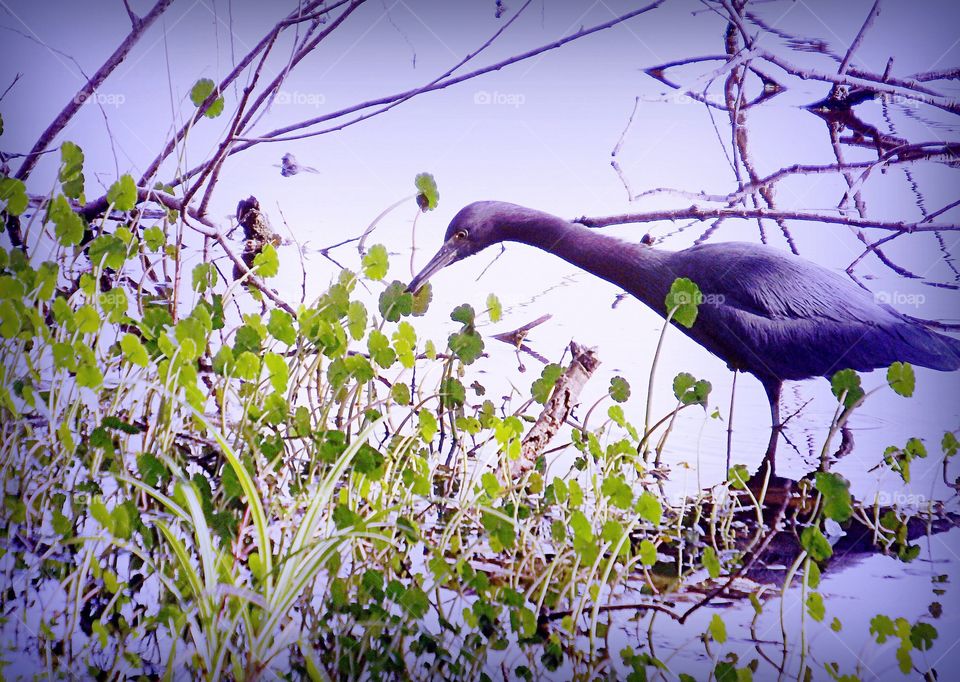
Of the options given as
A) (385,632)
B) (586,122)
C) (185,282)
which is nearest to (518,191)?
(586,122)

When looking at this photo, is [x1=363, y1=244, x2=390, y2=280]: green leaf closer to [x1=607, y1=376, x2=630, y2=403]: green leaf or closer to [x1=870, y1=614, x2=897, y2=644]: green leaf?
[x1=607, y1=376, x2=630, y2=403]: green leaf

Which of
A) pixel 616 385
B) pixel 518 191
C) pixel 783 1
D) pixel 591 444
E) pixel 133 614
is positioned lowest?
pixel 133 614

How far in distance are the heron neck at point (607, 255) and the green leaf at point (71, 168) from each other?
72cm

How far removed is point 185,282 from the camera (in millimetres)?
1466

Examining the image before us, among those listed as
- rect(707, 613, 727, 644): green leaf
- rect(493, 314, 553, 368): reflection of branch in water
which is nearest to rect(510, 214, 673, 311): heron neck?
rect(493, 314, 553, 368): reflection of branch in water

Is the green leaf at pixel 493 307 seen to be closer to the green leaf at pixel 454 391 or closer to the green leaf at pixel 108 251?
the green leaf at pixel 454 391

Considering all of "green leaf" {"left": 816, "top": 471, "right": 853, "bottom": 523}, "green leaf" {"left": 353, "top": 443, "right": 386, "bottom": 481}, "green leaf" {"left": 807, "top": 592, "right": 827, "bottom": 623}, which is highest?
"green leaf" {"left": 816, "top": 471, "right": 853, "bottom": 523}

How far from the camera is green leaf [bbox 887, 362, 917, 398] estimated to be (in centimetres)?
107

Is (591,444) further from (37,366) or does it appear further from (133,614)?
(37,366)

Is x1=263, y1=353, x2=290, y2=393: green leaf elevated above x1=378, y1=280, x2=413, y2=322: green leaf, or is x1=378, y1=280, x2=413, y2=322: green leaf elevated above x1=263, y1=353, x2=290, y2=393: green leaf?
x1=378, y1=280, x2=413, y2=322: green leaf

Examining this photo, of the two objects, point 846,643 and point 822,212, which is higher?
point 822,212

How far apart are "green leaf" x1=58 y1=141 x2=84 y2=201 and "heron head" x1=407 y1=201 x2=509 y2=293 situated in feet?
1.81

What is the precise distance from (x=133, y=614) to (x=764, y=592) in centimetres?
94

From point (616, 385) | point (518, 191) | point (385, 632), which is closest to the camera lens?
point (385, 632)
